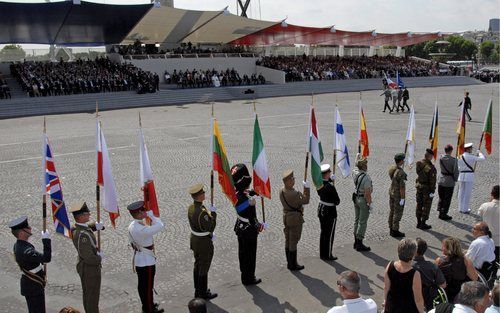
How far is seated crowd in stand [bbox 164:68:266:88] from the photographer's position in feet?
120

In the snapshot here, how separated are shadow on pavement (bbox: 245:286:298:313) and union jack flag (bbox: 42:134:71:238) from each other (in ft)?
8.61

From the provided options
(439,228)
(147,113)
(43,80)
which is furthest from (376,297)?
(43,80)

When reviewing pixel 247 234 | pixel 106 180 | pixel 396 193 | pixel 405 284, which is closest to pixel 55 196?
pixel 106 180

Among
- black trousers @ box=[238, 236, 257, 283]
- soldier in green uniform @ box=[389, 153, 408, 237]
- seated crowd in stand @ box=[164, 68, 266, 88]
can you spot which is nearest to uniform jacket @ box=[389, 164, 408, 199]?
soldier in green uniform @ box=[389, 153, 408, 237]

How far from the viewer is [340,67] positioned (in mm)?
46812

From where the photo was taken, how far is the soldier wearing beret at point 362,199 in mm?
7542

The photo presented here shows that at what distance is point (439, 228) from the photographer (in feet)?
28.6

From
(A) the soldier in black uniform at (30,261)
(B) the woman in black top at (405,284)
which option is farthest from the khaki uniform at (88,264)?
(B) the woman in black top at (405,284)

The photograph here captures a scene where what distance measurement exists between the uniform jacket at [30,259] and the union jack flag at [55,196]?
86cm

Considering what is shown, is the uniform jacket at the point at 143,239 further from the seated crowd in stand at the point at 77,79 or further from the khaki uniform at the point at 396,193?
the seated crowd in stand at the point at 77,79

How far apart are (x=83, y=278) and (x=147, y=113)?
2153cm

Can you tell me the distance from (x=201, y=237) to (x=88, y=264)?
1.48m

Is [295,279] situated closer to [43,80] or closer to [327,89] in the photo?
[43,80]

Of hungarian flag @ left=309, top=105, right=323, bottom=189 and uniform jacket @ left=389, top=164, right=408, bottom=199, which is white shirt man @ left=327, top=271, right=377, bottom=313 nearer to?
hungarian flag @ left=309, top=105, right=323, bottom=189
